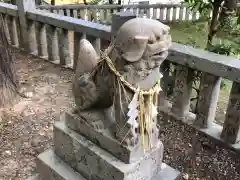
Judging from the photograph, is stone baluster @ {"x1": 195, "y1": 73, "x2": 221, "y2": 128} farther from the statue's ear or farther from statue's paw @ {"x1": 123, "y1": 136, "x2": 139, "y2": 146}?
Answer: the statue's ear

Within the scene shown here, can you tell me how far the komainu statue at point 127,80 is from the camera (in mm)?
1407

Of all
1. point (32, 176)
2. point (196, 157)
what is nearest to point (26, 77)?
point (32, 176)

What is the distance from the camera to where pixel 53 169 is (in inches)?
78.7

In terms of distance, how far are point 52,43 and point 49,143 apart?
1.78 metres

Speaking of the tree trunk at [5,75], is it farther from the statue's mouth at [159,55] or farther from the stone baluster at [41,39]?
the statue's mouth at [159,55]

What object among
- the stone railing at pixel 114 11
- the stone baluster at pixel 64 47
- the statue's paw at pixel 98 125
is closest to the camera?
the statue's paw at pixel 98 125

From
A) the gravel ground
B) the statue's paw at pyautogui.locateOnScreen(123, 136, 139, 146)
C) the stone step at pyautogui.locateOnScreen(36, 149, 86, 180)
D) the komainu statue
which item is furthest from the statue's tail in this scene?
the gravel ground

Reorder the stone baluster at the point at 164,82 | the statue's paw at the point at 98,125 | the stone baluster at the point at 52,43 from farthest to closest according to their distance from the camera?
1. the stone baluster at the point at 52,43
2. the stone baluster at the point at 164,82
3. the statue's paw at the point at 98,125

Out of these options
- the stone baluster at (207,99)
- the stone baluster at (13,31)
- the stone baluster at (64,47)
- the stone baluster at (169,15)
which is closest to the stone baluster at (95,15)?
the stone baluster at (169,15)

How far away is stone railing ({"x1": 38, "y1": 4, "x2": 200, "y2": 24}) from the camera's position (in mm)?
6930

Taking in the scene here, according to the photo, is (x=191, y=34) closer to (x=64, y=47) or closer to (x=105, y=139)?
(x=64, y=47)

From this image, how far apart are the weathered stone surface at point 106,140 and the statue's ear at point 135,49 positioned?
511 millimetres

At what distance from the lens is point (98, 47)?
3418mm

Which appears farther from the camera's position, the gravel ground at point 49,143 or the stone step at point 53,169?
the gravel ground at point 49,143
